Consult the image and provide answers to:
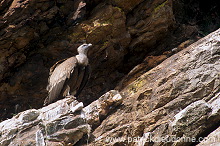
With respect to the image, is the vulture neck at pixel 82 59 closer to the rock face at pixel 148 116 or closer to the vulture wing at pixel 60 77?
the vulture wing at pixel 60 77

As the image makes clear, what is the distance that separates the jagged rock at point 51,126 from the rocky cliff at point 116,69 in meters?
0.02

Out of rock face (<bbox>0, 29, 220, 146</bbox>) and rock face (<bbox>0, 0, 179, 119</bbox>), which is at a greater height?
rock face (<bbox>0, 0, 179, 119</bbox>)

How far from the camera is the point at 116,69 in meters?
10.9

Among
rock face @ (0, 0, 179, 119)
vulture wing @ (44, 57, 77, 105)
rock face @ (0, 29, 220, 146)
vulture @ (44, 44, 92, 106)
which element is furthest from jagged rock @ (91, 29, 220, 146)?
rock face @ (0, 0, 179, 119)

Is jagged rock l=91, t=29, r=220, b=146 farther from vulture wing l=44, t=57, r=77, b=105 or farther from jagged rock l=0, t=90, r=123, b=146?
vulture wing l=44, t=57, r=77, b=105

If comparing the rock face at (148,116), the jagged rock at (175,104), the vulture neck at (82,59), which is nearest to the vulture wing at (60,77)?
the vulture neck at (82,59)

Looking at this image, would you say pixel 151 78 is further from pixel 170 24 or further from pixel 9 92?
pixel 9 92

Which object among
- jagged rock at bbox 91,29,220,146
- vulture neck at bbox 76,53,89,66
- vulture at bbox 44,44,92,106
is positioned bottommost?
jagged rock at bbox 91,29,220,146

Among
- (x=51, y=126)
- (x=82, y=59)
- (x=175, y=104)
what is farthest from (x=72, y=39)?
(x=175, y=104)

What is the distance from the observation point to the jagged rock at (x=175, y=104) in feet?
23.1

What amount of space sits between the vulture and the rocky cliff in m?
0.98

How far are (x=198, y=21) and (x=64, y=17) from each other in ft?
15.6

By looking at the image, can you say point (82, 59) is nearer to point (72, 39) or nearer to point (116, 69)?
point (72, 39)

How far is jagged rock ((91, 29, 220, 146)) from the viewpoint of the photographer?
23.1 feet
